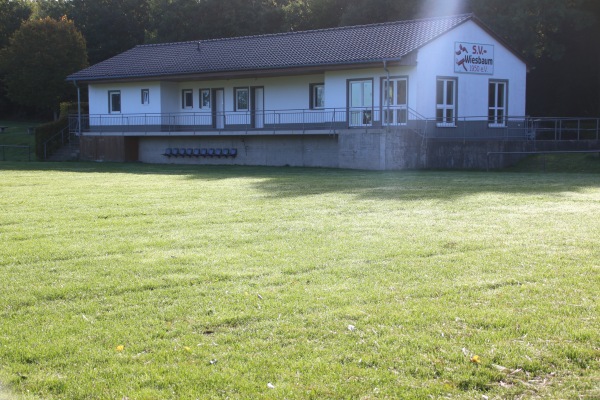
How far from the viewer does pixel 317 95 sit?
3441cm

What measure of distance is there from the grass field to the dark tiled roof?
1981cm

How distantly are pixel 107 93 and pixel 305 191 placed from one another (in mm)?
26339

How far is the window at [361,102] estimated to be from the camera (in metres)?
31.8

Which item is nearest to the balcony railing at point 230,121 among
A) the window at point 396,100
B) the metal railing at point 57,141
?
the window at point 396,100

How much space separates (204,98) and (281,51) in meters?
5.30

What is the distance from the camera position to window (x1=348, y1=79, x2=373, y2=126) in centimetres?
3178

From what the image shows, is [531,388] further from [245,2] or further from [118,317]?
[245,2]

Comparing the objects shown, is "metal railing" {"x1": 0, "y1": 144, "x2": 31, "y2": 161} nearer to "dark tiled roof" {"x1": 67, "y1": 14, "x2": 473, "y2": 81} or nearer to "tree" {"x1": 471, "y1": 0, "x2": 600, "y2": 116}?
"dark tiled roof" {"x1": 67, "y1": 14, "x2": 473, "y2": 81}

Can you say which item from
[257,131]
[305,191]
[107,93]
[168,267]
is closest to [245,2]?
[107,93]

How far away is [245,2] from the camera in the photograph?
5744 cm

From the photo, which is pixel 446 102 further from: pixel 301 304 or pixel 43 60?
pixel 43 60

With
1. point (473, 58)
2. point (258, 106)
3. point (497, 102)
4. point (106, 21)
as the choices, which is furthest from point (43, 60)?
point (497, 102)

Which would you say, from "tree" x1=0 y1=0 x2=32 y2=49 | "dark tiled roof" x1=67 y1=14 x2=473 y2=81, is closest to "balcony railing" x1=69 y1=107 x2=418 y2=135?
"dark tiled roof" x1=67 y1=14 x2=473 y2=81

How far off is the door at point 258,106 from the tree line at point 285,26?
1294cm
